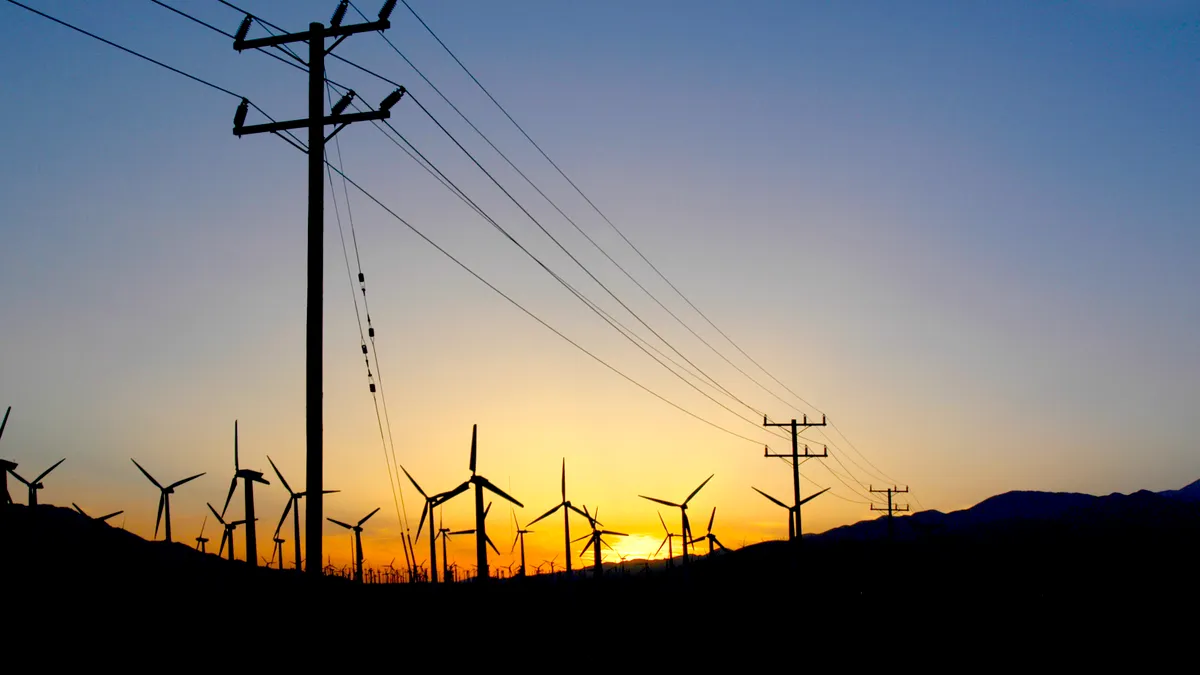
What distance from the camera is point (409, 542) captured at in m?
109

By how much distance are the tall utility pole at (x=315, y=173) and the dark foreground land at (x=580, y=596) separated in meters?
3.22

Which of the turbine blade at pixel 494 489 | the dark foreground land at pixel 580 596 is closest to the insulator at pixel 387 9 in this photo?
the dark foreground land at pixel 580 596

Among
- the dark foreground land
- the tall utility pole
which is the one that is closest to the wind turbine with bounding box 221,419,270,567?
the dark foreground land

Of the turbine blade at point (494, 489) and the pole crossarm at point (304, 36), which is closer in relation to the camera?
the pole crossarm at point (304, 36)

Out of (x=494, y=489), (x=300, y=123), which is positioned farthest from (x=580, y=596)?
(x=300, y=123)

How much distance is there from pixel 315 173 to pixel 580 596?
227 feet

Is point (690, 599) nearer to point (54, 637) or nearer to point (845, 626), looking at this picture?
point (845, 626)

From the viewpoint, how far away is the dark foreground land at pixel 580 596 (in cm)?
5550

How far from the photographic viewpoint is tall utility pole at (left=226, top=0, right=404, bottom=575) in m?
29.1

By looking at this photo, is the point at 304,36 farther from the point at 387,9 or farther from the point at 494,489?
the point at 494,489

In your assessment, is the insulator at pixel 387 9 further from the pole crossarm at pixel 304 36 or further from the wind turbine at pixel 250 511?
the wind turbine at pixel 250 511

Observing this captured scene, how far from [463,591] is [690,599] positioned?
92.0ft

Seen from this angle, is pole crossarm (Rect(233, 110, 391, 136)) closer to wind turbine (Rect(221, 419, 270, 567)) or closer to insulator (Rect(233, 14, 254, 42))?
insulator (Rect(233, 14, 254, 42))

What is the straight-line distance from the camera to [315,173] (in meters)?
30.6
